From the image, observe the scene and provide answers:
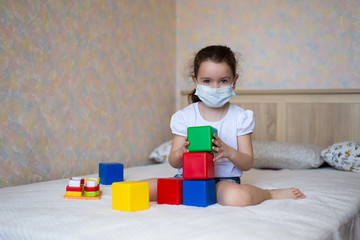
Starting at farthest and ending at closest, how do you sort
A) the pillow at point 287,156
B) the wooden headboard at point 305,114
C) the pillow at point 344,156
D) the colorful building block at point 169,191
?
the wooden headboard at point 305,114 < the pillow at point 287,156 < the pillow at point 344,156 < the colorful building block at point 169,191

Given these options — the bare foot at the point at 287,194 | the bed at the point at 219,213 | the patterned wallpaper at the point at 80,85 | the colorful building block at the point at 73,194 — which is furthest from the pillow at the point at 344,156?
the colorful building block at the point at 73,194

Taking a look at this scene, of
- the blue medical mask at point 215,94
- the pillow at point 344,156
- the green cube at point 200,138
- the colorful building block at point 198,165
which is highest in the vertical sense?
the blue medical mask at point 215,94

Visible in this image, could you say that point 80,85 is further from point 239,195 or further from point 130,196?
point 239,195

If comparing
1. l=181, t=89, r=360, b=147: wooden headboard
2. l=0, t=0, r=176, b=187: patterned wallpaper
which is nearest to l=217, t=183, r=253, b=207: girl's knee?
l=0, t=0, r=176, b=187: patterned wallpaper

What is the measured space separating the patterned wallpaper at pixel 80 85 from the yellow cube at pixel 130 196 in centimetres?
82

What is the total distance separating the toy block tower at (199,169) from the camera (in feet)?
4.42

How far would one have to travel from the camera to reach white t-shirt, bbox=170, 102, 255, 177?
165cm

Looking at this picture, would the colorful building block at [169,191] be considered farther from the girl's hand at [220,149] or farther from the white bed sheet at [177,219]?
the girl's hand at [220,149]

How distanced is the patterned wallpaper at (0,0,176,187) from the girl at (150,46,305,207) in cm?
76

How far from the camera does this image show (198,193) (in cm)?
136

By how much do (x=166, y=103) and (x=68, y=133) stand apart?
3.81 feet

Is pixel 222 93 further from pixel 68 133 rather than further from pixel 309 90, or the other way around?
pixel 309 90

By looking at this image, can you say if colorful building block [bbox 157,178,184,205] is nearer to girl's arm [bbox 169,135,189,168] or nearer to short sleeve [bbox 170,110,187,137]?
girl's arm [bbox 169,135,189,168]

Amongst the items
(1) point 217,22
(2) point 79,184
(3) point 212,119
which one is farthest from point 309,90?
(2) point 79,184
